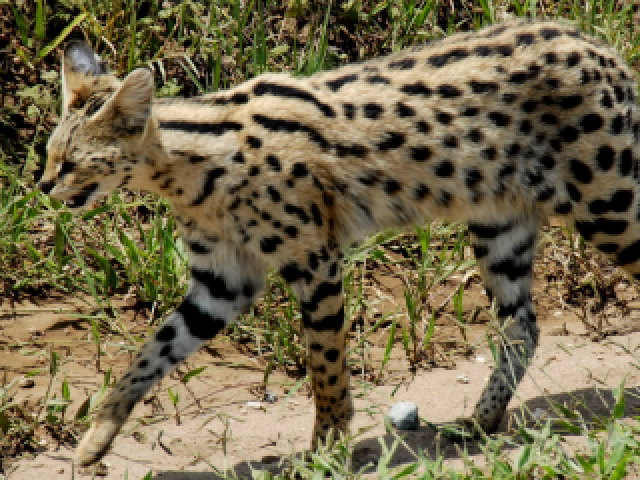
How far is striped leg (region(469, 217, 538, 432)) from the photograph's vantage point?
5.18 metres

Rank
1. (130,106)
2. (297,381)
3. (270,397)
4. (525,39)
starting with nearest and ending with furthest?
(130,106) → (525,39) → (270,397) → (297,381)

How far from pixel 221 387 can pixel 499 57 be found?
223 cm

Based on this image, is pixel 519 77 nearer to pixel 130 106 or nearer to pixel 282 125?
pixel 282 125

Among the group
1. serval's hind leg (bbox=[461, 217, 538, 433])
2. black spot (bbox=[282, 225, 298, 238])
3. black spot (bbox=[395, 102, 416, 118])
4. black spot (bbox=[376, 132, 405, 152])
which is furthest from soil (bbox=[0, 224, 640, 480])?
black spot (bbox=[395, 102, 416, 118])

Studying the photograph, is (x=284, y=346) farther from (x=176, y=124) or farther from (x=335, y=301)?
(x=176, y=124)

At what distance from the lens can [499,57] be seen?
4859mm

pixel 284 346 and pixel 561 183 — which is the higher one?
pixel 561 183

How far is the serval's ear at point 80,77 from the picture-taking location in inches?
177

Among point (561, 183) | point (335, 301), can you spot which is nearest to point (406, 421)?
point (335, 301)

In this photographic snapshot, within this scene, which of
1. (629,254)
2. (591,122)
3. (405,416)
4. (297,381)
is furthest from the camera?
(297,381)

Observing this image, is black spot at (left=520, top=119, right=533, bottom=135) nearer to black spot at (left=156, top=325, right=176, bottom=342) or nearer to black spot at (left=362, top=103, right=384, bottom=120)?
black spot at (left=362, top=103, right=384, bottom=120)

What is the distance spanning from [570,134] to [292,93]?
130cm

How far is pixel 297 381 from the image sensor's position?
18.3ft

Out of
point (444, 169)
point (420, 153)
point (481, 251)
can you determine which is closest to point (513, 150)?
point (444, 169)
